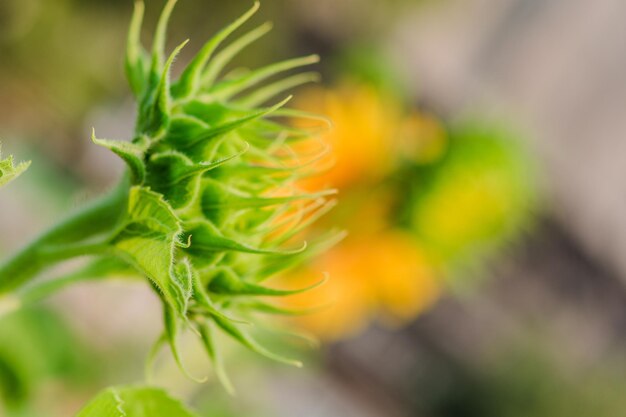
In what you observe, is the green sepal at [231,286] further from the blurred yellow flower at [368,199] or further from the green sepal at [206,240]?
the blurred yellow flower at [368,199]

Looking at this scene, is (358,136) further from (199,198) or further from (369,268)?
(199,198)

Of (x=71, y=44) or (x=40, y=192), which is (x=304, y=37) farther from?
(x=40, y=192)

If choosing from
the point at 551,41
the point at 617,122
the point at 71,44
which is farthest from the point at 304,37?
the point at 617,122

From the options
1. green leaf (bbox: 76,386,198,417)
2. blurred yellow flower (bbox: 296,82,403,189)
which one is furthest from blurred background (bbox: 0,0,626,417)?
green leaf (bbox: 76,386,198,417)

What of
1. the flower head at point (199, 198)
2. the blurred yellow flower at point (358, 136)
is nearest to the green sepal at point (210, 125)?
the flower head at point (199, 198)

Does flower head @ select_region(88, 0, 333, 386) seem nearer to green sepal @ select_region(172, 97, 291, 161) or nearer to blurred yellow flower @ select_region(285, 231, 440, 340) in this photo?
green sepal @ select_region(172, 97, 291, 161)

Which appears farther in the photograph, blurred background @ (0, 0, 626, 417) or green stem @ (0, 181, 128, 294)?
blurred background @ (0, 0, 626, 417)
